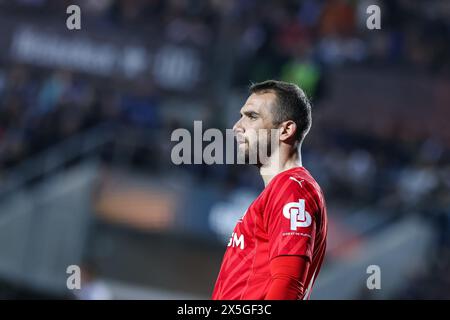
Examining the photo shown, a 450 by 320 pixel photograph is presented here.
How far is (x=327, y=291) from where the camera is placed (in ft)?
41.0

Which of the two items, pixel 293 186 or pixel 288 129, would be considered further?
pixel 288 129

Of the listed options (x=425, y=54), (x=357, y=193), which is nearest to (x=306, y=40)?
(x=425, y=54)

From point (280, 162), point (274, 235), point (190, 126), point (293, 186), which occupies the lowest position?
point (274, 235)

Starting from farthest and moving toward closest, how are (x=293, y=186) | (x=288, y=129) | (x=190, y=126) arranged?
(x=190, y=126) → (x=288, y=129) → (x=293, y=186)

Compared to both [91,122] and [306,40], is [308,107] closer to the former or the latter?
[91,122]

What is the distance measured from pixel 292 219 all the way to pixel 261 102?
1.81 feet

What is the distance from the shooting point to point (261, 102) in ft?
12.1

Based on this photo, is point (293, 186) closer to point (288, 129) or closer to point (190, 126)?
point (288, 129)

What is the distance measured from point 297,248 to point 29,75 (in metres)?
12.6

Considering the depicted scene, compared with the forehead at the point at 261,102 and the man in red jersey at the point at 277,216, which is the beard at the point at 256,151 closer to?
the man in red jersey at the point at 277,216

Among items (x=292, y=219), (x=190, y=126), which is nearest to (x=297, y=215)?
(x=292, y=219)

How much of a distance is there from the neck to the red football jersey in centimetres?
6

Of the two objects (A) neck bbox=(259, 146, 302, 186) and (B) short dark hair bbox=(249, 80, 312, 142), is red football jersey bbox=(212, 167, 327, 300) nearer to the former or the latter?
(A) neck bbox=(259, 146, 302, 186)

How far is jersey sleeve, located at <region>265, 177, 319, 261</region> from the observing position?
11.0 feet
